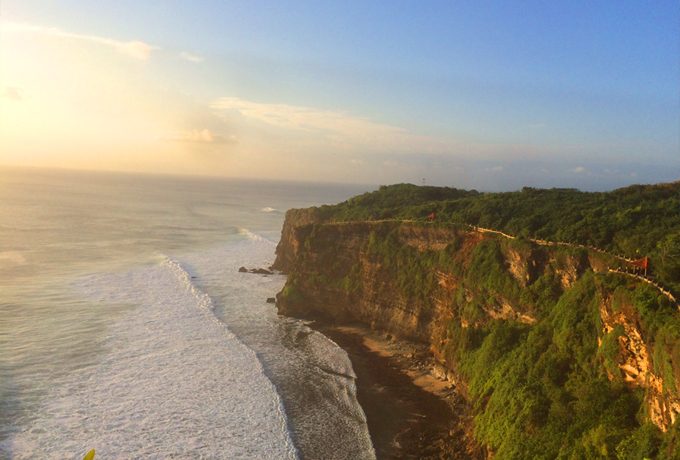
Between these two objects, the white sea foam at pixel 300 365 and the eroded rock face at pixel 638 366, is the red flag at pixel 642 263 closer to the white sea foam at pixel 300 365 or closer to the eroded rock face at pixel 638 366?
the eroded rock face at pixel 638 366

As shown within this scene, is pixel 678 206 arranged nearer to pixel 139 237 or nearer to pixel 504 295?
pixel 504 295

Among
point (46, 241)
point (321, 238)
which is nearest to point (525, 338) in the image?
point (321, 238)

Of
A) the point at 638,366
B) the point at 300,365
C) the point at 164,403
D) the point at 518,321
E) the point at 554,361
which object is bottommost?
the point at 164,403

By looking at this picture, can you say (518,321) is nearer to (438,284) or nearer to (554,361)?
(554,361)

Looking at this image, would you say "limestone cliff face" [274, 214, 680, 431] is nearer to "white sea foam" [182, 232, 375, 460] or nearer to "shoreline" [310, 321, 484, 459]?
"shoreline" [310, 321, 484, 459]

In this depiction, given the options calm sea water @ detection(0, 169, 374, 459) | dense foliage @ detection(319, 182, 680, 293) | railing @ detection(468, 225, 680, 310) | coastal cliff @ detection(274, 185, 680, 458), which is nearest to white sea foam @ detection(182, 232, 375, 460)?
calm sea water @ detection(0, 169, 374, 459)

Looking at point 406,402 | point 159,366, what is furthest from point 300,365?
point 159,366

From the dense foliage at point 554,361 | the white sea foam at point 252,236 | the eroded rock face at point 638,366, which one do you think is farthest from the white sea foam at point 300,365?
the white sea foam at point 252,236
